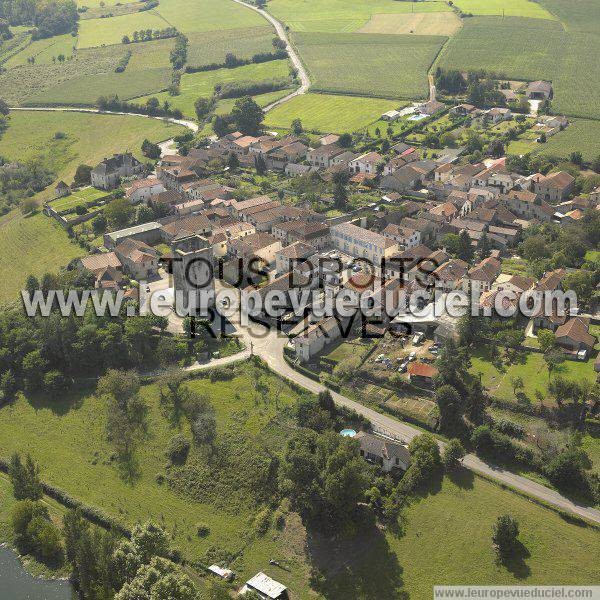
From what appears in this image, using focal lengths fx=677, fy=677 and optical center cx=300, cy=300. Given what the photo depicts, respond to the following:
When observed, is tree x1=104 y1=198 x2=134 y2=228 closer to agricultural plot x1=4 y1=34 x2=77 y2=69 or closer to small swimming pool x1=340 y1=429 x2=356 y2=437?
small swimming pool x1=340 y1=429 x2=356 y2=437

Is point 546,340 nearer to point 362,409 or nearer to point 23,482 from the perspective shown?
point 362,409

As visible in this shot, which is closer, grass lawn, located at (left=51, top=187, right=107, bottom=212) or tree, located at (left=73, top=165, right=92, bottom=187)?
grass lawn, located at (left=51, top=187, right=107, bottom=212)

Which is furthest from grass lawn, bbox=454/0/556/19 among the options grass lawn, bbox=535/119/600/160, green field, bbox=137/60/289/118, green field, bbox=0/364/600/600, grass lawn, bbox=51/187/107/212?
green field, bbox=0/364/600/600

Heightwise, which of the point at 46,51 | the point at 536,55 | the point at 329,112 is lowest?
the point at 329,112

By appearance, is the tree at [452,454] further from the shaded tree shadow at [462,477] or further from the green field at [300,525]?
the green field at [300,525]

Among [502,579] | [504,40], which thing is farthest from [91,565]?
[504,40]

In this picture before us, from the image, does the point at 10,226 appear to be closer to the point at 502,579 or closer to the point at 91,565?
the point at 91,565

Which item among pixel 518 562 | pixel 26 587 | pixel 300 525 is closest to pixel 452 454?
pixel 518 562
